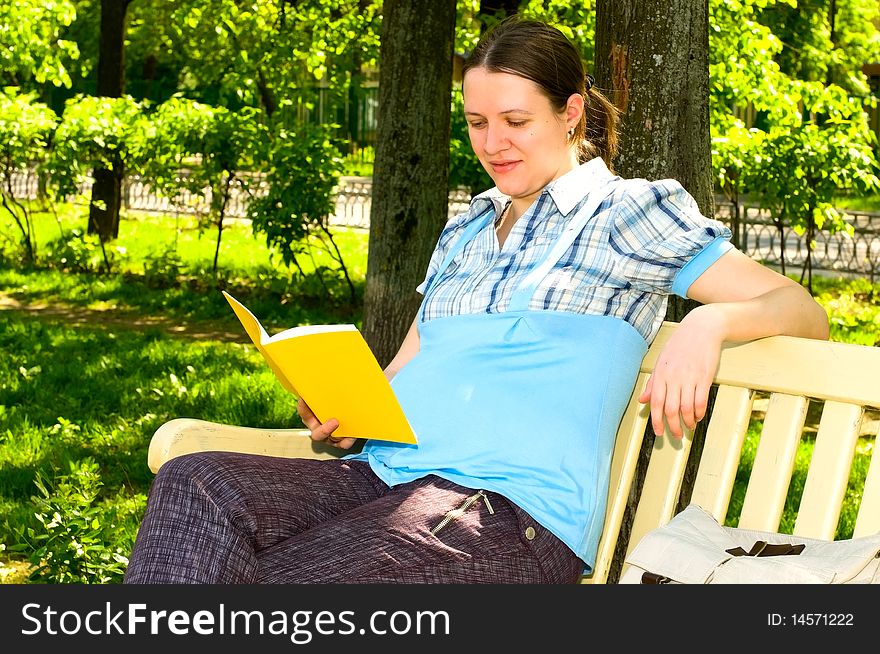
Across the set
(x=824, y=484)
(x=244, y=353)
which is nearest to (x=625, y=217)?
(x=824, y=484)

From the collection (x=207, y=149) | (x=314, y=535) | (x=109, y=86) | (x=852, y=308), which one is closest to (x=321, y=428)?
(x=314, y=535)

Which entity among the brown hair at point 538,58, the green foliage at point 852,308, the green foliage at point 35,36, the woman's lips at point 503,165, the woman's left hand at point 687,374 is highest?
the green foliage at point 35,36

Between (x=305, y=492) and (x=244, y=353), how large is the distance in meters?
5.91

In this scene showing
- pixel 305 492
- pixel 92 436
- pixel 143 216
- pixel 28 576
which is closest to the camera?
pixel 305 492

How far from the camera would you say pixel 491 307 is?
2.73 meters

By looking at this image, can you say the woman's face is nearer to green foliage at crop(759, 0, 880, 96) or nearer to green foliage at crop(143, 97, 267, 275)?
green foliage at crop(143, 97, 267, 275)

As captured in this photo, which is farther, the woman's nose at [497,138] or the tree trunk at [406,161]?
the tree trunk at [406,161]

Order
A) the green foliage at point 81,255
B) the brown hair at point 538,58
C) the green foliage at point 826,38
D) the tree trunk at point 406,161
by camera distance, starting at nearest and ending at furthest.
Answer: the brown hair at point 538,58
the tree trunk at point 406,161
the green foliage at point 81,255
the green foliage at point 826,38

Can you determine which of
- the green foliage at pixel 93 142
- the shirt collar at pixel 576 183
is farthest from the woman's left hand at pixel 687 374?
the green foliage at pixel 93 142

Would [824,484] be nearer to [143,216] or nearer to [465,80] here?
[465,80]

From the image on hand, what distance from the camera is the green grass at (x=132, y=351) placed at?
535 cm

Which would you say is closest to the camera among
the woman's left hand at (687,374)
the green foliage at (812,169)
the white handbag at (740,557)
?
the white handbag at (740,557)

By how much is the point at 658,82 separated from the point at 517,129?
97 centimetres

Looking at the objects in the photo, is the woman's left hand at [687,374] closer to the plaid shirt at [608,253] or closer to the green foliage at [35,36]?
the plaid shirt at [608,253]
